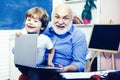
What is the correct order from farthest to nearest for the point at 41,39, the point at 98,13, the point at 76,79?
the point at 98,13 → the point at 41,39 → the point at 76,79

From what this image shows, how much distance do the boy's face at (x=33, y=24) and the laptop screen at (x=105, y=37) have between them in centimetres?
55

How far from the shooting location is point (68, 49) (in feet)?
7.81

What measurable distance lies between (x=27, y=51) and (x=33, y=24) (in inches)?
16.2

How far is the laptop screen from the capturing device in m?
2.35

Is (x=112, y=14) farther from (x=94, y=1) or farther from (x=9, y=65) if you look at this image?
(x=9, y=65)

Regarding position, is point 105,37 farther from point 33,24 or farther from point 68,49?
point 33,24

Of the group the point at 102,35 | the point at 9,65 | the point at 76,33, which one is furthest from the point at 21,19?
the point at 102,35

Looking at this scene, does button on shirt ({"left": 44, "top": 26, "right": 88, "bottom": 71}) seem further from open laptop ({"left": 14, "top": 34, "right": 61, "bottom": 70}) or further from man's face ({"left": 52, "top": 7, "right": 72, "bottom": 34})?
open laptop ({"left": 14, "top": 34, "right": 61, "bottom": 70})

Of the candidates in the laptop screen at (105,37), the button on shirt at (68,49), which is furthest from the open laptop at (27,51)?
the laptop screen at (105,37)

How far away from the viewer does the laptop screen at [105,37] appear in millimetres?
2346

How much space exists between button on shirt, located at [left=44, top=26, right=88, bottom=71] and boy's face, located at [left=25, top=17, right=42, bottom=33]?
0.14 metres

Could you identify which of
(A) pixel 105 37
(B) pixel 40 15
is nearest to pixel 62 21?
(B) pixel 40 15

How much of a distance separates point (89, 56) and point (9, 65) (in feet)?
2.96

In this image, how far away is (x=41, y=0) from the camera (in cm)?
279
